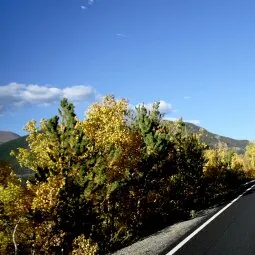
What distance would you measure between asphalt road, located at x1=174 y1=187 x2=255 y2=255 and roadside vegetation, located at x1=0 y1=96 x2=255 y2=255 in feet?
13.6

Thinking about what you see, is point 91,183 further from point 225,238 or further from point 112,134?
point 225,238

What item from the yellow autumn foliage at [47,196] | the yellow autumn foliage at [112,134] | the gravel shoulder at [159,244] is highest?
the yellow autumn foliage at [112,134]

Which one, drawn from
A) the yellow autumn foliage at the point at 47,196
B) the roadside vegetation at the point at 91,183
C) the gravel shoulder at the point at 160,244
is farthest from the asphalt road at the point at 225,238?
the yellow autumn foliage at the point at 47,196

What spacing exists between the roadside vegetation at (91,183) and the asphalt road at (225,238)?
Result: 415 centimetres

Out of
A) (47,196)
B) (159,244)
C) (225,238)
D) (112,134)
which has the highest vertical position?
(112,134)

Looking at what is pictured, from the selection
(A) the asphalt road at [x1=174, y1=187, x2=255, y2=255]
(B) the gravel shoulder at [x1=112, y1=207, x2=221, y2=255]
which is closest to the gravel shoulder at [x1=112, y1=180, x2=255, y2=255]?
(B) the gravel shoulder at [x1=112, y1=207, x2=221, y2=255]

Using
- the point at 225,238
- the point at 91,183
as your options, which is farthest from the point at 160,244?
the point at 91,183

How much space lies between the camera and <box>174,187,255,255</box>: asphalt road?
31.4 feet

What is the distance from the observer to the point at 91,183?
64.7ft

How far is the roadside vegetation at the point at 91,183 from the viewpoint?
18250 mm

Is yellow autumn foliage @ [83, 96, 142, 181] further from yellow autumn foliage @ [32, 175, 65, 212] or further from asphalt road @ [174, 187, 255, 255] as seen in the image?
asphalt road @ [174, 187, 255, 255]

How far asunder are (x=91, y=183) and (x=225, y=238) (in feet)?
31.7

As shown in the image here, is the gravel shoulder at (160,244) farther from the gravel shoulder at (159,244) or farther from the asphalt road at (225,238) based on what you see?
the asphalt road at (225,238)

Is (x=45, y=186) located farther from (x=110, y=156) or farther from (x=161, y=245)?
(x=161, y=245)
